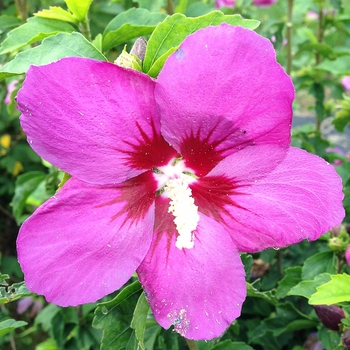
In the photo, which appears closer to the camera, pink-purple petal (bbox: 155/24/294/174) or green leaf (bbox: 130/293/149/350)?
pink-purple petal (bbox: 155/24/294/174)

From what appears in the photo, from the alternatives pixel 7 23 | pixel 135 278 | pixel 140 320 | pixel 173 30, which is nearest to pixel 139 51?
pixel 173 30

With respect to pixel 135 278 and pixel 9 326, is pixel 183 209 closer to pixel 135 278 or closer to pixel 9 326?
pixel 9 326

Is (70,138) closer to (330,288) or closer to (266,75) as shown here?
(266,75)

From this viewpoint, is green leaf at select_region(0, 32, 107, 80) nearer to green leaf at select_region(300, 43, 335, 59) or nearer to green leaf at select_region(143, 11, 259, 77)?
green leaf at select_region(143, 11, 259, 77)

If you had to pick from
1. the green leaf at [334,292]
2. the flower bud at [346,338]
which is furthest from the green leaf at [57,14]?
the flower bud at [346,338]

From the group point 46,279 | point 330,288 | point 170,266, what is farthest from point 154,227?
point 330,288

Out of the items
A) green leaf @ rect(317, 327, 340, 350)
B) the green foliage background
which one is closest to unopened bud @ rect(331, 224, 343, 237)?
the green foliage background
